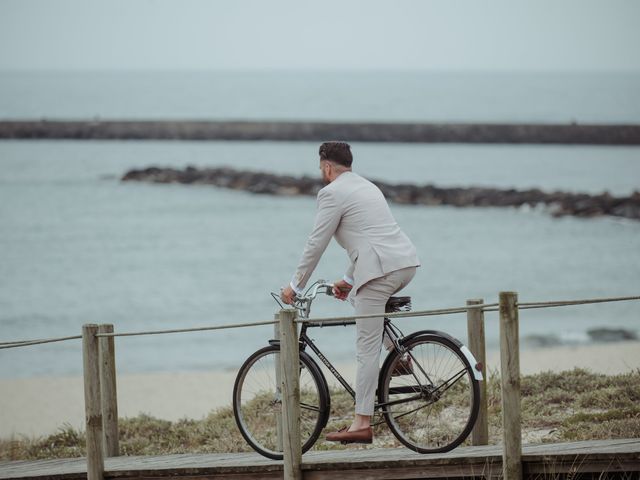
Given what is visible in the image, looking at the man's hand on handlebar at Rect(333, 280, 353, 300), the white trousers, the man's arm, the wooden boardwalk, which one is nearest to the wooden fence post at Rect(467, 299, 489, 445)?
the wooden boardwalk

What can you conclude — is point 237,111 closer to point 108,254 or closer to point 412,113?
point 412,113

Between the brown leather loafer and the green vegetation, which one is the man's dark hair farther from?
the green vegetation

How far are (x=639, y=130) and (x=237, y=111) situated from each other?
7626 centimetres

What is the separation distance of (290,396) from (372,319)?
614mm

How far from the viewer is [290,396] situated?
5.74m

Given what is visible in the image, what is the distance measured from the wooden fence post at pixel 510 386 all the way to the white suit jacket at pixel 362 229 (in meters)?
0.66

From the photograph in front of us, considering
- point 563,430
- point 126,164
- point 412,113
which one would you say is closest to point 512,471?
point 563,430

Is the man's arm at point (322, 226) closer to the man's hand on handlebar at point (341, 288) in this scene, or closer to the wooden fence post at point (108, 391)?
the man's hand on handlebar at point (341, 288)

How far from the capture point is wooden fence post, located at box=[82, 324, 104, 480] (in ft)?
20.7

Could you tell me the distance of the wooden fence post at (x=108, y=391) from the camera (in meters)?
6.87

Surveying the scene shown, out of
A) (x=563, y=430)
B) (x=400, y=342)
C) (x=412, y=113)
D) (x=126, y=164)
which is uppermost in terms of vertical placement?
(x=412, y=113)

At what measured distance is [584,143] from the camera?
276 ft

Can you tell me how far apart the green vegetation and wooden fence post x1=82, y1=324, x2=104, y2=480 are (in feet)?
6.42

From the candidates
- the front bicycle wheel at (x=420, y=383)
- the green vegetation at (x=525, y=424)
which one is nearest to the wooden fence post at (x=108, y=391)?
the green vegetation at (x=525, y=424)
